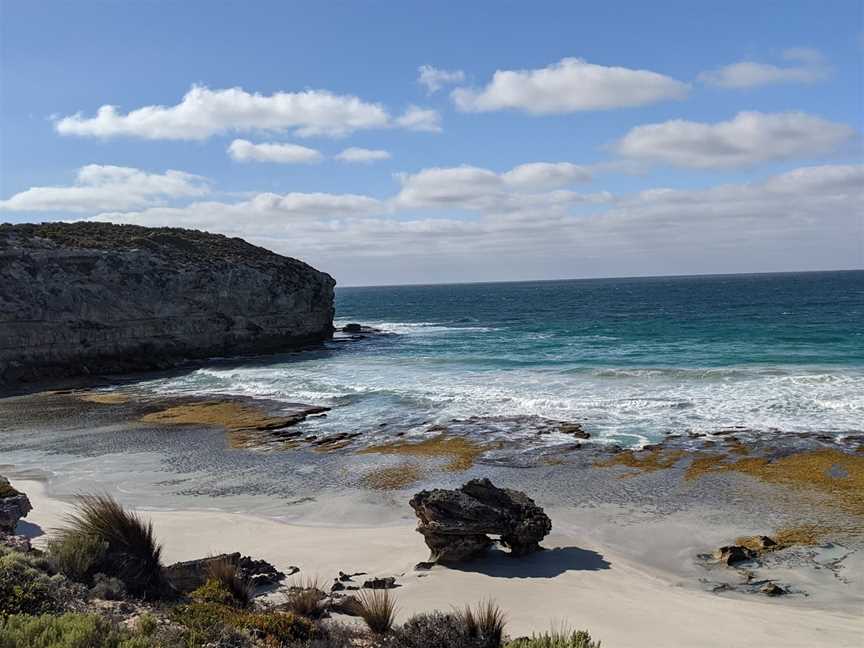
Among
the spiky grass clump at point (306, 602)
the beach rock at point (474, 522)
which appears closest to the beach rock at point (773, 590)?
the beach rock at point (474, 522)

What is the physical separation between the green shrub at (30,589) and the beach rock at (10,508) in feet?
12.8

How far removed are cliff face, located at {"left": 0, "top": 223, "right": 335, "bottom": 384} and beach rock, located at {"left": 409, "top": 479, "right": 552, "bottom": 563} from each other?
114 ft

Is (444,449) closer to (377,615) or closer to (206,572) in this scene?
(206,572)

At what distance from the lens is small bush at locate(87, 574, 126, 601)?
25.6 feet

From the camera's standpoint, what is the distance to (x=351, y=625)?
832 cm

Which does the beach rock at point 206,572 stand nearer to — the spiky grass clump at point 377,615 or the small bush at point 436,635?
the spiky grass clump at point 377,615

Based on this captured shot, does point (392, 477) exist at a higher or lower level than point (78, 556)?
lower

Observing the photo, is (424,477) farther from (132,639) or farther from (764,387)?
(764,387)

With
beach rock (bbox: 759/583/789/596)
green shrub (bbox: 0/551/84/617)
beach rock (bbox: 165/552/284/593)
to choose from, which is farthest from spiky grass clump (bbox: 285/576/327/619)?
beach rock (bbox: 759/583/789/596)

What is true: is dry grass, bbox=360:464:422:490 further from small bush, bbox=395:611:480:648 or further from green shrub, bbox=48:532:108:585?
small bush, bbox=395:611:480:648

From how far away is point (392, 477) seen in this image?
1773 cm

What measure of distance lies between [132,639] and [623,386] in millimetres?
25678

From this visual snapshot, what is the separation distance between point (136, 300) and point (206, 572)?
1506 inches

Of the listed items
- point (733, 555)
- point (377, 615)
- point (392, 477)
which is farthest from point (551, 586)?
point (392, 477)
